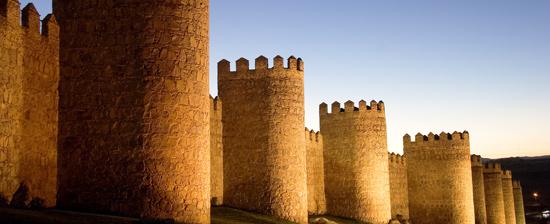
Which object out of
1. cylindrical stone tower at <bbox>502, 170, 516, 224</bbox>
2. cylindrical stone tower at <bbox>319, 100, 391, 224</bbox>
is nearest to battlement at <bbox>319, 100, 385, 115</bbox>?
cylindrical stone tower at <bbox>319, 100, 391, 224</bbox>

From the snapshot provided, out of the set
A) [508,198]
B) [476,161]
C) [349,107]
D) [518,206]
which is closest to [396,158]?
[349,107]

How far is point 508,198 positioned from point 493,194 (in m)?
4.08

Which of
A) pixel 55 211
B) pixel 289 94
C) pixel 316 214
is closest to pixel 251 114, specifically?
pixel 289 94

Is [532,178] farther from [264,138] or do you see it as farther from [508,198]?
[264,138]

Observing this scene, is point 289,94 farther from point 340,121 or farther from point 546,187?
point 546,187

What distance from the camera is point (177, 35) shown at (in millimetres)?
14430

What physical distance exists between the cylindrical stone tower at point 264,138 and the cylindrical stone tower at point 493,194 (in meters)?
24.1

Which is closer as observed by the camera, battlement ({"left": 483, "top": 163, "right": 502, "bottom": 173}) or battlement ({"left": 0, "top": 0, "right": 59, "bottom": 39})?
battlement ({"left": 0, "top": 0, "right": 59, "bottom": 39})

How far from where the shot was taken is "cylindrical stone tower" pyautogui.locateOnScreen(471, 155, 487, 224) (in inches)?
1626

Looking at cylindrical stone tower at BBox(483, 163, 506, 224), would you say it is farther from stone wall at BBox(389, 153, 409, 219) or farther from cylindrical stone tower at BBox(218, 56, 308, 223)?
cylindrical stone tower at BBox(218, 56, 308, 223)

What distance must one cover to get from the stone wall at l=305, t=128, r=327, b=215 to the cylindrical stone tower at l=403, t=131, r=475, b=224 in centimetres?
813

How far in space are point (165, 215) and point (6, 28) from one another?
13.8 feet

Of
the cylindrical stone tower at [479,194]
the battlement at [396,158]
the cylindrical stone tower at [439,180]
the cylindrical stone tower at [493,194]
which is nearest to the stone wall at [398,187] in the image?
the battlement at [396,158]

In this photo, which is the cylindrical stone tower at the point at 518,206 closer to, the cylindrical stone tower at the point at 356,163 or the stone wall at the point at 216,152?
the cylindrical stone tower at the point at 356,163
